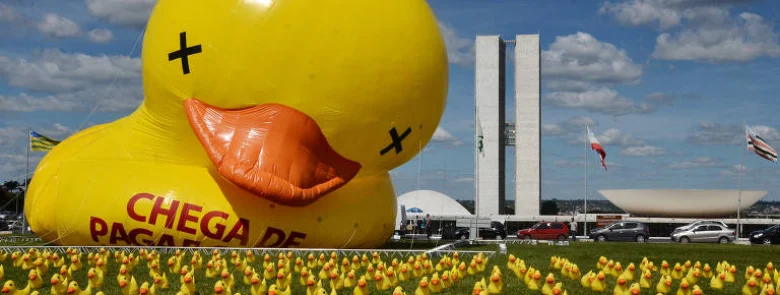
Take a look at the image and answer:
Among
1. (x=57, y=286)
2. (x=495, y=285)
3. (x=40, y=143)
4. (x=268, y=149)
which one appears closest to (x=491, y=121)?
(x=40, y=143)

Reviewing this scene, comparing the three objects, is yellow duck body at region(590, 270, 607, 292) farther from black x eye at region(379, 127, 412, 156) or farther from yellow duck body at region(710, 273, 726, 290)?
black x eye at region(379, 127, 412, 156)

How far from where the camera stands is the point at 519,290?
43.0 ft

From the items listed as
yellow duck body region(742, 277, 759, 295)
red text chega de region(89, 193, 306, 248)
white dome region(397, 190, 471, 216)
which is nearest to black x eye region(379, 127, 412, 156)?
red text chega de region(89, 193, 306, 248)

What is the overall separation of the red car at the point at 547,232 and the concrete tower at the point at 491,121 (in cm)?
2746

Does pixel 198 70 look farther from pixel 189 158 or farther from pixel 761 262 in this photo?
pixel 761 262

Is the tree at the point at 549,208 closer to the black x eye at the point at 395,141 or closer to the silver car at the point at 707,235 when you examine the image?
the silver car at the point at 707,235

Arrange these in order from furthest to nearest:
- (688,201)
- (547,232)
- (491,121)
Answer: (491,121) → (688,201) → (547,232)

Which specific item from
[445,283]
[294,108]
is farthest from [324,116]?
[445,283]

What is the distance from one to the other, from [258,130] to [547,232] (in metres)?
27.1

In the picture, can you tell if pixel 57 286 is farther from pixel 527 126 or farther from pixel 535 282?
pixel 527 126

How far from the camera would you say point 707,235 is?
38281 millimetres

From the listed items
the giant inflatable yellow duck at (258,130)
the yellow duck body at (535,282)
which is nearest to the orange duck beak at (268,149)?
the giant inflatable yellow duck at (258,130)

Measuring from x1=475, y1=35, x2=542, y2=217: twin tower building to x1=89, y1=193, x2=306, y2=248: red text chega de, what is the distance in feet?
172

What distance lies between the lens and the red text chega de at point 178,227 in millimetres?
18688
